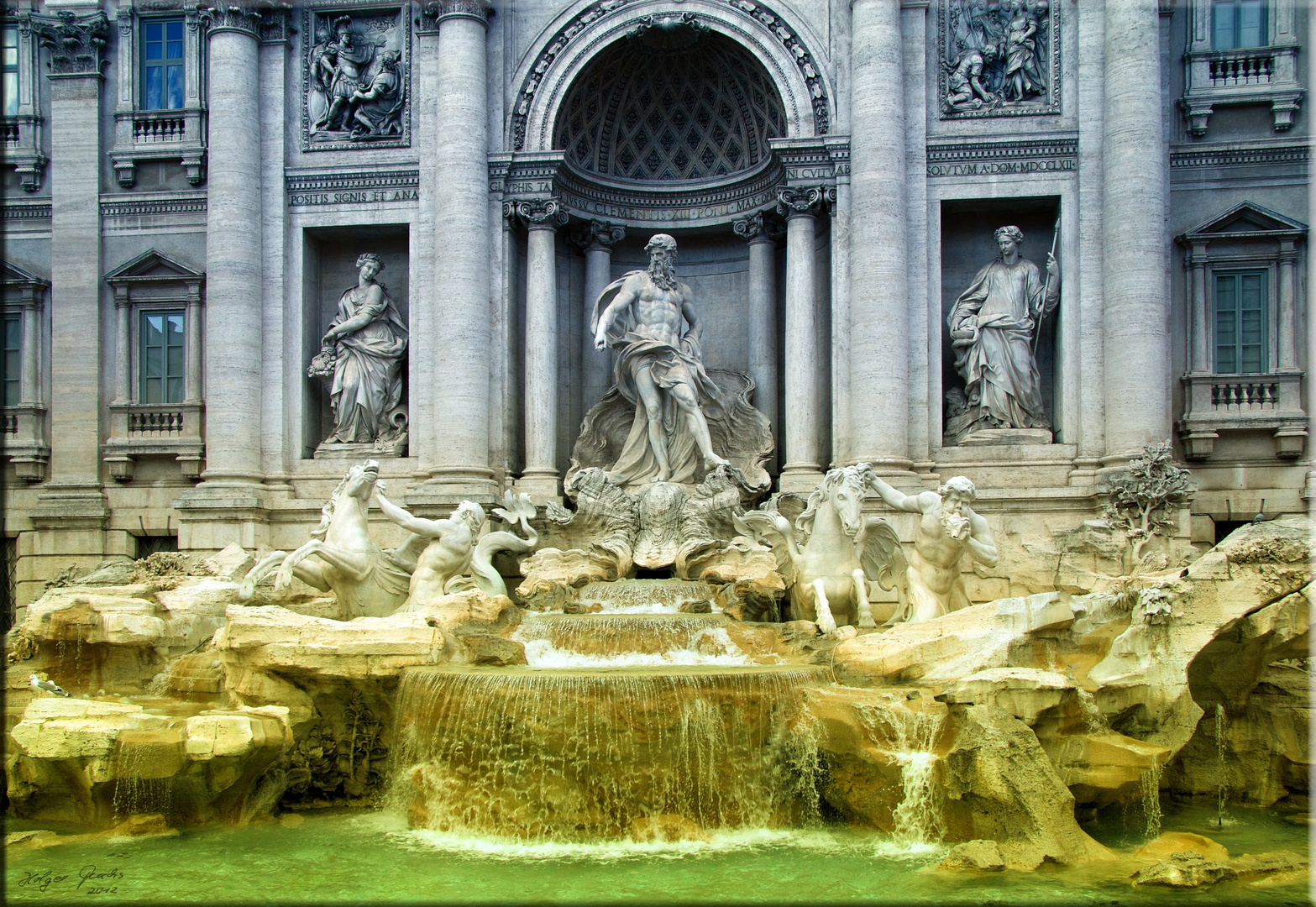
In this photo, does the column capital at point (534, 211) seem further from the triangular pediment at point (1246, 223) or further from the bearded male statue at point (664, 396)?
the triangular pediment at point (1246, 223)

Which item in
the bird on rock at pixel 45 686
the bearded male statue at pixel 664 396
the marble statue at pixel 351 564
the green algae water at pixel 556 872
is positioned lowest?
the green algae water at pixel 556 872

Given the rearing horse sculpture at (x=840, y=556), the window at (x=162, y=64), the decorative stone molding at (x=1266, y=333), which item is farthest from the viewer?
the window at (x=162, y=64)

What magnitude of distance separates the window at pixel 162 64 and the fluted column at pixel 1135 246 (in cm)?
1410

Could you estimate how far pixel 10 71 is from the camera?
19.0 metres

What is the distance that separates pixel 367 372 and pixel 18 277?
20.0 feet

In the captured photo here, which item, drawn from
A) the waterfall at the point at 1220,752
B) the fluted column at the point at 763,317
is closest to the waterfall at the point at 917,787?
the waterfall at the point at 1220,752

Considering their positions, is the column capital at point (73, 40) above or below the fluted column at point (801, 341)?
above

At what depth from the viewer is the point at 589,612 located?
531 inches

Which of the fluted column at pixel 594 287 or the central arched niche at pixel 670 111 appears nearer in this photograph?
the central arched niche at pixel 670 111

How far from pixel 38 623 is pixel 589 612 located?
241 inches

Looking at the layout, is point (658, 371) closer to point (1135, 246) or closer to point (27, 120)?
point (1135, 246)

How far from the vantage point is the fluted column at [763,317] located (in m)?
18.1

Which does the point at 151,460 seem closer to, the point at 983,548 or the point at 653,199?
the point at 653,199

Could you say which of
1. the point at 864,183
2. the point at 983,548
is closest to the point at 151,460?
the point at 864,183
